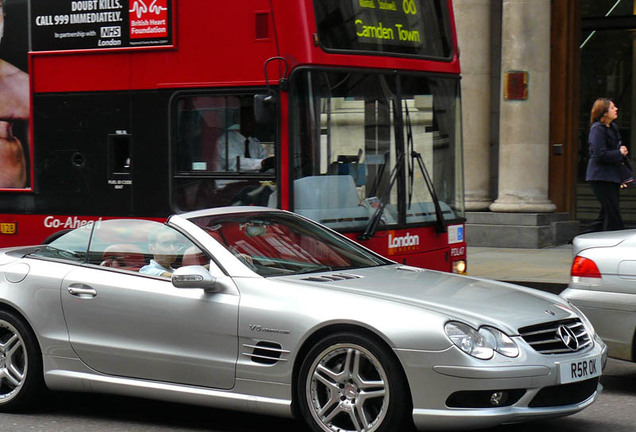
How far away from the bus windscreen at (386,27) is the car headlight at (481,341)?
391 centimetres

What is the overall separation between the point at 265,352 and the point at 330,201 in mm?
3205

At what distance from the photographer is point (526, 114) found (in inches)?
666

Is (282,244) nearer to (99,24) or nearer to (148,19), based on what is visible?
(148,19)

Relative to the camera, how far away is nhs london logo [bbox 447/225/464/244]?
1018cm

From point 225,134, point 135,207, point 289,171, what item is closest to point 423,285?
point 289,171

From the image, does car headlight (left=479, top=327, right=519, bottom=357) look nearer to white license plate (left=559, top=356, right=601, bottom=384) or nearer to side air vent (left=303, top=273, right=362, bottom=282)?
white license plate (left=559, top=356, right=601, bottom=384)

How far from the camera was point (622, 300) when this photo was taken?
23.9 feet

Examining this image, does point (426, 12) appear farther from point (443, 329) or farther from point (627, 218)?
point (627, 218)

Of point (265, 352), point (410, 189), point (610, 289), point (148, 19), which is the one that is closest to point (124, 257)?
point (265, 352)

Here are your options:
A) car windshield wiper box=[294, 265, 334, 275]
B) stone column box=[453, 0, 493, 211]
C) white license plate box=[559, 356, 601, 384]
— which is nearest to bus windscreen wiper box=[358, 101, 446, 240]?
car windshield wiper box=[294, 265, 334, 275]

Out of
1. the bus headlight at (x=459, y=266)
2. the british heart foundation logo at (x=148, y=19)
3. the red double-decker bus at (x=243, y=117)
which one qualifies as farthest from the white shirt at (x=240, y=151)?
the bus headlight at (x=459, y=266)

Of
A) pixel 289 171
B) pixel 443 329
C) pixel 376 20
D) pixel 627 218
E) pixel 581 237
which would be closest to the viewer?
pixel 443 329

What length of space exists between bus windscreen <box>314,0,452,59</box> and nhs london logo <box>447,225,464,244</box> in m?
1.50

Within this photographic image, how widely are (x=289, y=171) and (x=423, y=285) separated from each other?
9.24 feet
